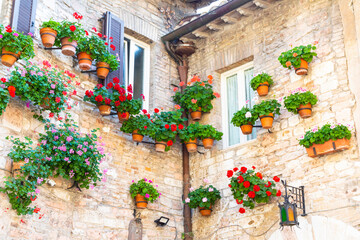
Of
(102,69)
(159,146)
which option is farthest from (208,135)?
(102,69)

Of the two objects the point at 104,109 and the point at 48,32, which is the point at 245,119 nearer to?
the point at 104,109

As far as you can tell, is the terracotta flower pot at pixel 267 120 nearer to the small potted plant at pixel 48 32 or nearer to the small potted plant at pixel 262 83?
the small potted plant at pixel 262 83

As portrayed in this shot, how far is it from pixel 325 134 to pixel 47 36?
3814 mm

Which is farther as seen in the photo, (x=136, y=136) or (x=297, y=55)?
(x=136, y=136)

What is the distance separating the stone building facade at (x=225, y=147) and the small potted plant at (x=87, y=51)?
0.81 ft

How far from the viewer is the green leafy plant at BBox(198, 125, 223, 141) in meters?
8.04

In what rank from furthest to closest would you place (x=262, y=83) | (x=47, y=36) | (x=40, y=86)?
(x=262, y=83) < (x=47, y=36) < (x=40, y=86)

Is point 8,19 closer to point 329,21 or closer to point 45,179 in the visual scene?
point 45,179

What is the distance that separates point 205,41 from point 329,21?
2.39 meters

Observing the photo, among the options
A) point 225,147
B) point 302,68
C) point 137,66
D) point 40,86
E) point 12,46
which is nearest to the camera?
point 12,46

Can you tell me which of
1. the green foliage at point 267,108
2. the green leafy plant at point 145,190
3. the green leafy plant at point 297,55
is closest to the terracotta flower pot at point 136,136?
the green leafy plant at point 145,190

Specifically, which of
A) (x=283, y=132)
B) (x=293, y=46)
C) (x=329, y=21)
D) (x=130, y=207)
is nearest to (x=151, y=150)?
(x=130, y=207)

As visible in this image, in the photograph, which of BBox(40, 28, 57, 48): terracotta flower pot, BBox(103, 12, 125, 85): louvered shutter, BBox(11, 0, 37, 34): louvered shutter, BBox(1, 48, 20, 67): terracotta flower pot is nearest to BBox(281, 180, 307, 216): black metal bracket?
BBox(103, 12, 125, 85): louvered shutter

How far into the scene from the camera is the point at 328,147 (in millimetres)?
6660
